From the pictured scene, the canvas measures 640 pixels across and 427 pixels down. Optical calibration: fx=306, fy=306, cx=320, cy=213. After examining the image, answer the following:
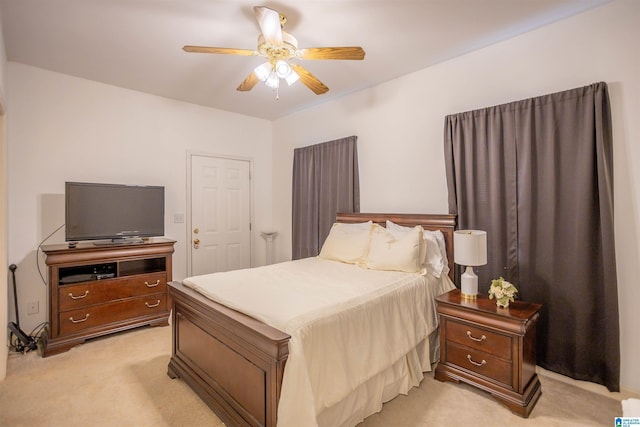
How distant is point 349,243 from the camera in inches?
122

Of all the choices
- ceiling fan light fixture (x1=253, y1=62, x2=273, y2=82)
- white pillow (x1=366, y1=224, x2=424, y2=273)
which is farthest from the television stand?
white pillow (x1=366, y1=224, x2=424, y2=273)

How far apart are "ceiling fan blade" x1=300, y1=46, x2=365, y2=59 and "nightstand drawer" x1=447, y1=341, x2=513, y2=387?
86.9 inches

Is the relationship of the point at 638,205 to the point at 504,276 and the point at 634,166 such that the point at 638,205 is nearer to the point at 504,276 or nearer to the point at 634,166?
the point at 634,166

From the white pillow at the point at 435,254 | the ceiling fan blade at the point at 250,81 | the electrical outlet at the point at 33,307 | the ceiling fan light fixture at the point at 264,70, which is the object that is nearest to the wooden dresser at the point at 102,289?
the electrical outlet at the point at 33,307

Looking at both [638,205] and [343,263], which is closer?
[638,205]

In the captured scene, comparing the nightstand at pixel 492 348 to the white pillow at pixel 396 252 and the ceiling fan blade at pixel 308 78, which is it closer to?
the white pillow at pixel 396 252

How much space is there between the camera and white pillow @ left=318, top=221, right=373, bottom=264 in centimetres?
300

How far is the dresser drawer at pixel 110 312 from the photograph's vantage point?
9.41 feet

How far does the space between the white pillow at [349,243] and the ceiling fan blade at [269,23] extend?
1.86 meters

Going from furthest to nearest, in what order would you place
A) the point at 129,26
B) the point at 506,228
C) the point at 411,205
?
the point at 411,205, the point at 506,228, the point at 129,26

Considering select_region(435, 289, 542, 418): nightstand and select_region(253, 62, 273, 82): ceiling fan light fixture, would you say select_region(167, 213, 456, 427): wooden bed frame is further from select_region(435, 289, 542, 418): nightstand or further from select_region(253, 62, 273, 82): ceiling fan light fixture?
select_region(253, 62, 273, 82): ceiling fan light fixture

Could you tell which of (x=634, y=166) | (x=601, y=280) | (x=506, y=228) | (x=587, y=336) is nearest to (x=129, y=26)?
(x=506, y=228)

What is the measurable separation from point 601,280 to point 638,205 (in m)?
0.56

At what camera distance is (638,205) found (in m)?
2.07
